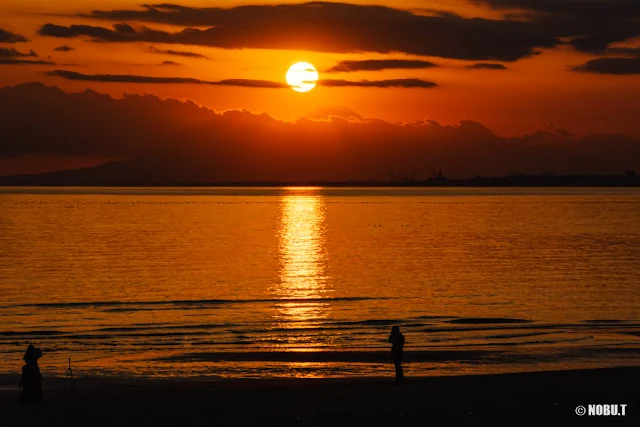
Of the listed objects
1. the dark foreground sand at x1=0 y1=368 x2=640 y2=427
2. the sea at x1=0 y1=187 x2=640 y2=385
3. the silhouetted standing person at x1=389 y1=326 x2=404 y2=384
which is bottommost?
the dark foreground sand at x1=0 y1=368 x2=640 y2=427

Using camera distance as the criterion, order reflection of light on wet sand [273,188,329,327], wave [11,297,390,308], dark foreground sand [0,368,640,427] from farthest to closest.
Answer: wave [11,297,390,308]
reflection of light on wet sand [273,188,329,327]
dark foreground sand [0,368,640,427]

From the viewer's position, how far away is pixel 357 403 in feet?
78.3

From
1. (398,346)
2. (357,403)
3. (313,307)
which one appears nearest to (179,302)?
(313,307)

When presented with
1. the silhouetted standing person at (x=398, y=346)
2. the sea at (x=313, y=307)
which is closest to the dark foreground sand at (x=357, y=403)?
the silhouetted standing person at (x=398, y=346)

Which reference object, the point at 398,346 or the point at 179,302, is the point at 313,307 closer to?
the point at 179,302

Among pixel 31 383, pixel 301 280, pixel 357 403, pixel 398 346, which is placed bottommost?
pixel 357 403

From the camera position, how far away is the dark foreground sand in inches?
859

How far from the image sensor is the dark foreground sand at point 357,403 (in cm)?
2183

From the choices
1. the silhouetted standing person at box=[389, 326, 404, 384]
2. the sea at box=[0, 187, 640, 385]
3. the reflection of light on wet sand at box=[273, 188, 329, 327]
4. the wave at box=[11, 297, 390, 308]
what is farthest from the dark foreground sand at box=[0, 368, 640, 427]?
the wave at box=[11, 297, 390, 308]

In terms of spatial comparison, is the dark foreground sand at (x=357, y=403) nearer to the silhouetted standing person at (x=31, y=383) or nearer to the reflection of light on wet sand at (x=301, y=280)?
the silhouetted standing person at (x=31, y=383)

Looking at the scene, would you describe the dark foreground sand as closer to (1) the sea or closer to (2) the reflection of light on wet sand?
(1) the sea

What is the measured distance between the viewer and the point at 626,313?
50.0 m

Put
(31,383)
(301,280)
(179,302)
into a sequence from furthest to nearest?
(301,280), (179,302), (31,383)

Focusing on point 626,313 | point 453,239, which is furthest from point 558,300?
point 453,239
